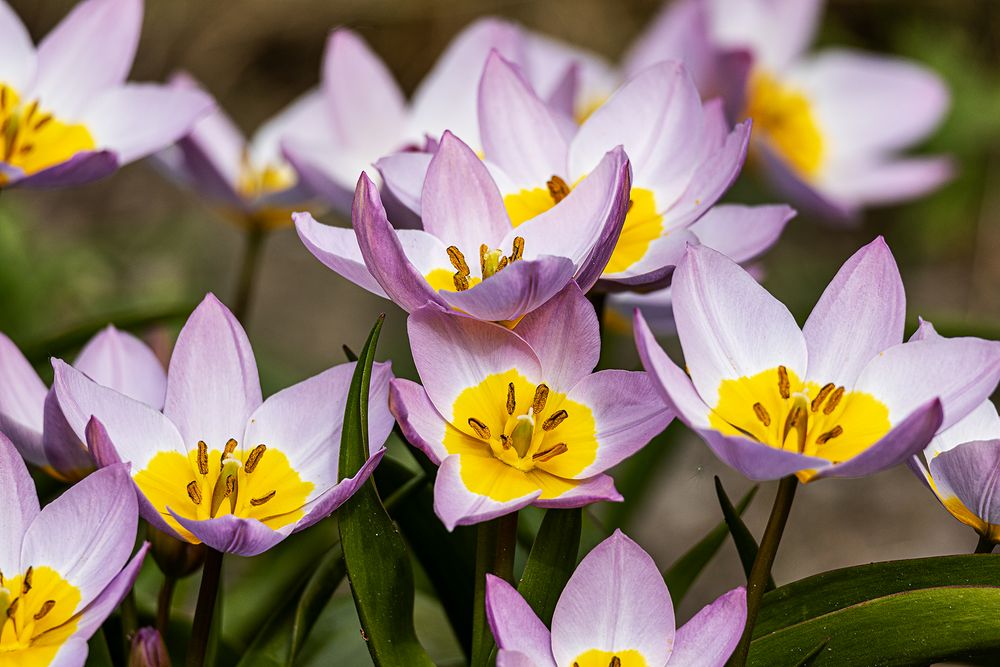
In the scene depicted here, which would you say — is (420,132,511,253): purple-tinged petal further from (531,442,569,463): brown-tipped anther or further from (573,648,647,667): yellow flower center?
(573,648,647,667): yellow flower center

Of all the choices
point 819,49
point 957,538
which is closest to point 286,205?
point 957,538

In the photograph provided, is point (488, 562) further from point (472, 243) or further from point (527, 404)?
point (472, 243)

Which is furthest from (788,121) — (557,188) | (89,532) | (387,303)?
(89,532)

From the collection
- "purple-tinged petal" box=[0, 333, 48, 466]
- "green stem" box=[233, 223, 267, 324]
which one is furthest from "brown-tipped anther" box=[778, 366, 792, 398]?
"green stem" box=[233, 223, 267, 324]

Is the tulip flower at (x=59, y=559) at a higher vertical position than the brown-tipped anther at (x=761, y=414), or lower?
lower

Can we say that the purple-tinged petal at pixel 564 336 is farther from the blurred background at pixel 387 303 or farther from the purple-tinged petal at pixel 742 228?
the blurred background at pixel 387 303

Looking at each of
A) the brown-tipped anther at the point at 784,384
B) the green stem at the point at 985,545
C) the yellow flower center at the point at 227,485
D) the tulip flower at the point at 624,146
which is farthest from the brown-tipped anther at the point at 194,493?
the green stem at the point at 985,545
